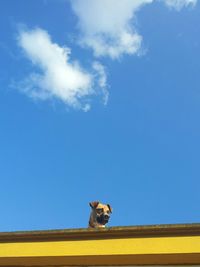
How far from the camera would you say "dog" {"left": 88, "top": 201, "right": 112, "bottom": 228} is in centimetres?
1755

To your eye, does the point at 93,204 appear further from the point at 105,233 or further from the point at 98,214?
the point at 105,233

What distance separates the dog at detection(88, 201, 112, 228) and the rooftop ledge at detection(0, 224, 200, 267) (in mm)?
8605

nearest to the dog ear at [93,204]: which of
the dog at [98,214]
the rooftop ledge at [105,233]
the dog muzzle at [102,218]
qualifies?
the dog at [98,214]

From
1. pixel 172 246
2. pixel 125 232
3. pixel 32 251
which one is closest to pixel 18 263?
pixel 32 251

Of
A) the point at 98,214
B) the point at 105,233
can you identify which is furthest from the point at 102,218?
the point at 105,233

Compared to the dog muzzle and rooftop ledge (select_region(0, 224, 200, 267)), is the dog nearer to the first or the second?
the dog muzzle

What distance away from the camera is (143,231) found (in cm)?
827

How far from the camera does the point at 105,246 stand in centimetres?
→ 838

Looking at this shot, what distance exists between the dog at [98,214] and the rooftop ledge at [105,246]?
28.2ft


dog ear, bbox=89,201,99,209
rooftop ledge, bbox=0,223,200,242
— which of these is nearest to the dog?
dog ear, bbox=89,201,99,209

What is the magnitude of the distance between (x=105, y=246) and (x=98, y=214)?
928 cm

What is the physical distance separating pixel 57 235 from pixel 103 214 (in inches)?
355

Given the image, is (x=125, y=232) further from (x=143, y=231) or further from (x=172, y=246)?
(x=172, y=246)

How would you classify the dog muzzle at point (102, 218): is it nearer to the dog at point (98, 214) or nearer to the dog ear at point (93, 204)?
the dog at point (98, 214)
